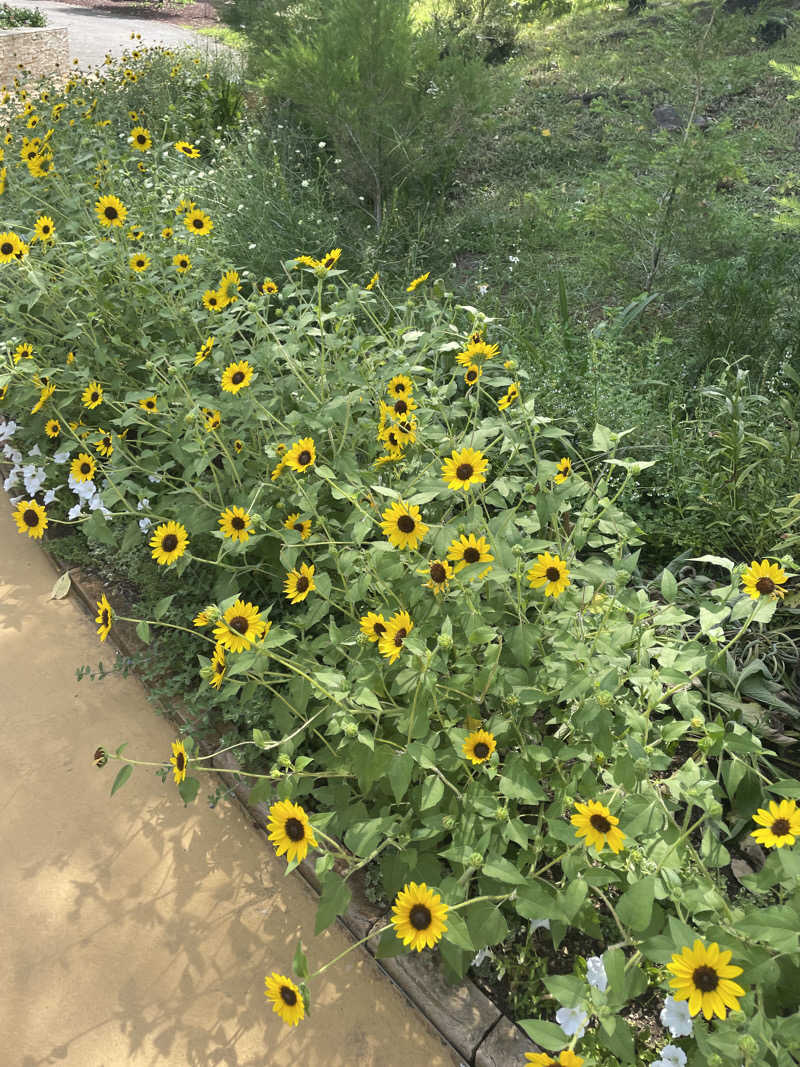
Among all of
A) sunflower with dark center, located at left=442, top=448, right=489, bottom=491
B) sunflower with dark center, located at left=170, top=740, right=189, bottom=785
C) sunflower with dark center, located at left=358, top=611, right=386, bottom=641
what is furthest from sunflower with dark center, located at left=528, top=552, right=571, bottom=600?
sunflower with dark center, located at left=170, top=740, right=189, bottom=785

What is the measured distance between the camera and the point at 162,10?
2070 cm

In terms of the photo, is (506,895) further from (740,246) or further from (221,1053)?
(740,246)

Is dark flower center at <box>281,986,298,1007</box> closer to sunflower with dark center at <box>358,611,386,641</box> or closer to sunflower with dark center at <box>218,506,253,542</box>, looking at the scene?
sunflower with dark center at <box>358,611,386,641</box>

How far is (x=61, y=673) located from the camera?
2.49 m

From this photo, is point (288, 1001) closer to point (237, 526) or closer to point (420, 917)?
point (420, 917)

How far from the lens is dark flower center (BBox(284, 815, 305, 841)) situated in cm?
138

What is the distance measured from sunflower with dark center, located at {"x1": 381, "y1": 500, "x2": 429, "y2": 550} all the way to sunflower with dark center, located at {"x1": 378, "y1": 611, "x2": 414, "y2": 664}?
180mm

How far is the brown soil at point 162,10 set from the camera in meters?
19.2

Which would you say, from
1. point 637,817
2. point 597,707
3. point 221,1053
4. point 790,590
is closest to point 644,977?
point 637,817

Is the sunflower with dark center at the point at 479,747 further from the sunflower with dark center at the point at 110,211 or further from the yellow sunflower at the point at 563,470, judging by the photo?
the sunflower with dark center at the point at 110,211

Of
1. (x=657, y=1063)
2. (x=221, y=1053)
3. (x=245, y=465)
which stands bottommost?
(x=221, y=1053)

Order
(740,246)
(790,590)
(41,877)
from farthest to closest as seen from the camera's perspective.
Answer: (740,246) → (790,590) → (41,877)

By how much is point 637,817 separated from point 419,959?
0.68m

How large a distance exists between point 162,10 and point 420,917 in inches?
1022
